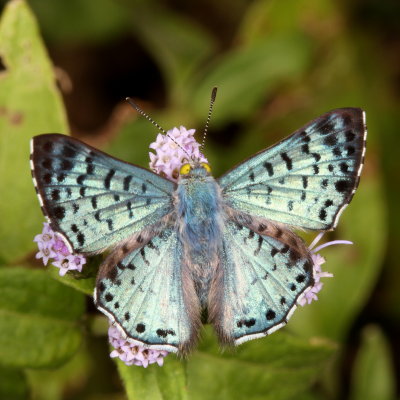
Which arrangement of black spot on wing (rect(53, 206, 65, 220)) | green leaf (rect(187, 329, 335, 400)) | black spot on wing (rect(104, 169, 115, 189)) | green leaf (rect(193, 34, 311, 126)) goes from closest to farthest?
black spot on wing (rect(53, 206, 65, 220))
black spot on wing (rect(104, 169, 115, 189))
green leaf (rect(187, 329, 335, 400))
green leaf (rect(193, 34, 311, 126))

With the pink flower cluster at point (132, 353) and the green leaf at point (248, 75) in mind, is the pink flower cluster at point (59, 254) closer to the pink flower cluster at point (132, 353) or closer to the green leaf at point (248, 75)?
the pink flower cluster at point (132, 353)

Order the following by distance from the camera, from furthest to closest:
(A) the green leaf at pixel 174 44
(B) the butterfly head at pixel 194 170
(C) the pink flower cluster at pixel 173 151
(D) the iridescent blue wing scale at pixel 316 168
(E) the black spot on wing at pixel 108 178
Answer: (A) the green leaf at pixel 174 44
(C) the pink flower cluster at pixel 173 151
(B) the butterfly head at pixel 194 170
(D) the iridescent blue wing scale at pixel 316 168
(E) the black spot on wing at pixel 108 178

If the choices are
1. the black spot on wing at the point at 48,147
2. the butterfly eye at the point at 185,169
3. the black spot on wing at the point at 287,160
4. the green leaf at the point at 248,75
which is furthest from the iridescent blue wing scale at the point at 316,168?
the green leaf at the point at 248,75

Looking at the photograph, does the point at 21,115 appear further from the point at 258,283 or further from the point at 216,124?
the point at 258,283

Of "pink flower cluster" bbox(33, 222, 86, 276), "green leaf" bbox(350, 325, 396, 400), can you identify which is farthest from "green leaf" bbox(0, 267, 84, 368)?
"green leaf" bbox(350, 325, 396, 400)

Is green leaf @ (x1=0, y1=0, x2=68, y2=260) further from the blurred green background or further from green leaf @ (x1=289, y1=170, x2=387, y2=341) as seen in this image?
green leaf @ (x1=289, y1=170, x2=387, y2=341)
